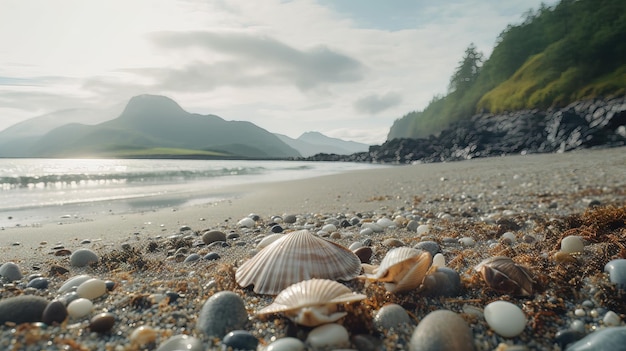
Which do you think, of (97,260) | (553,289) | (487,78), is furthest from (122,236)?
(487,78)

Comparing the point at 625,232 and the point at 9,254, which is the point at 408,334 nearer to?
the point at 625,232

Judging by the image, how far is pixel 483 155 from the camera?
32406mm

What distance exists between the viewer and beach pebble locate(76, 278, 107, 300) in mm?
2281

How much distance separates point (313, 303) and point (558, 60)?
64.7 m

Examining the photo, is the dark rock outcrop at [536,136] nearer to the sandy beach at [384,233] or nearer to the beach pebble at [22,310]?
the sandy beach at [384,233]

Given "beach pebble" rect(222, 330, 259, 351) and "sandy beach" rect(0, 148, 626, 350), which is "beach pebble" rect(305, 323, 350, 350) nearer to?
"sandy beach" rect(0, 148, 626, 350)

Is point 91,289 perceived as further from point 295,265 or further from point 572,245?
point 572,245

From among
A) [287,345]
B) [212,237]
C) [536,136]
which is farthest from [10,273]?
[536,136]

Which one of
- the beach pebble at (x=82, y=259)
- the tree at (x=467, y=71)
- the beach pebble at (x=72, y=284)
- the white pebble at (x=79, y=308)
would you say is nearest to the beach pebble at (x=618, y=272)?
the white pebble at (x=79, y=308)

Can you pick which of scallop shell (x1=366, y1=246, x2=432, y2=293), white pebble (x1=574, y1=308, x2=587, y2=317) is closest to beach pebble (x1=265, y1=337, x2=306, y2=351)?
Answer: scallop shell (x1=366, y1=246, x2=432, y2=293)

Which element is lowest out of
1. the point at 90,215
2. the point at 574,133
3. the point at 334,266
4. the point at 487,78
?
the point at 90,215

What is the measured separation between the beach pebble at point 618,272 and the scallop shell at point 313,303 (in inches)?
59.5

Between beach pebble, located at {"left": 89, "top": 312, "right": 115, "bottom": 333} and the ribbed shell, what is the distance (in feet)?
2.71

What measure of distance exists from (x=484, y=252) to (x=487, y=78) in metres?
86.1
